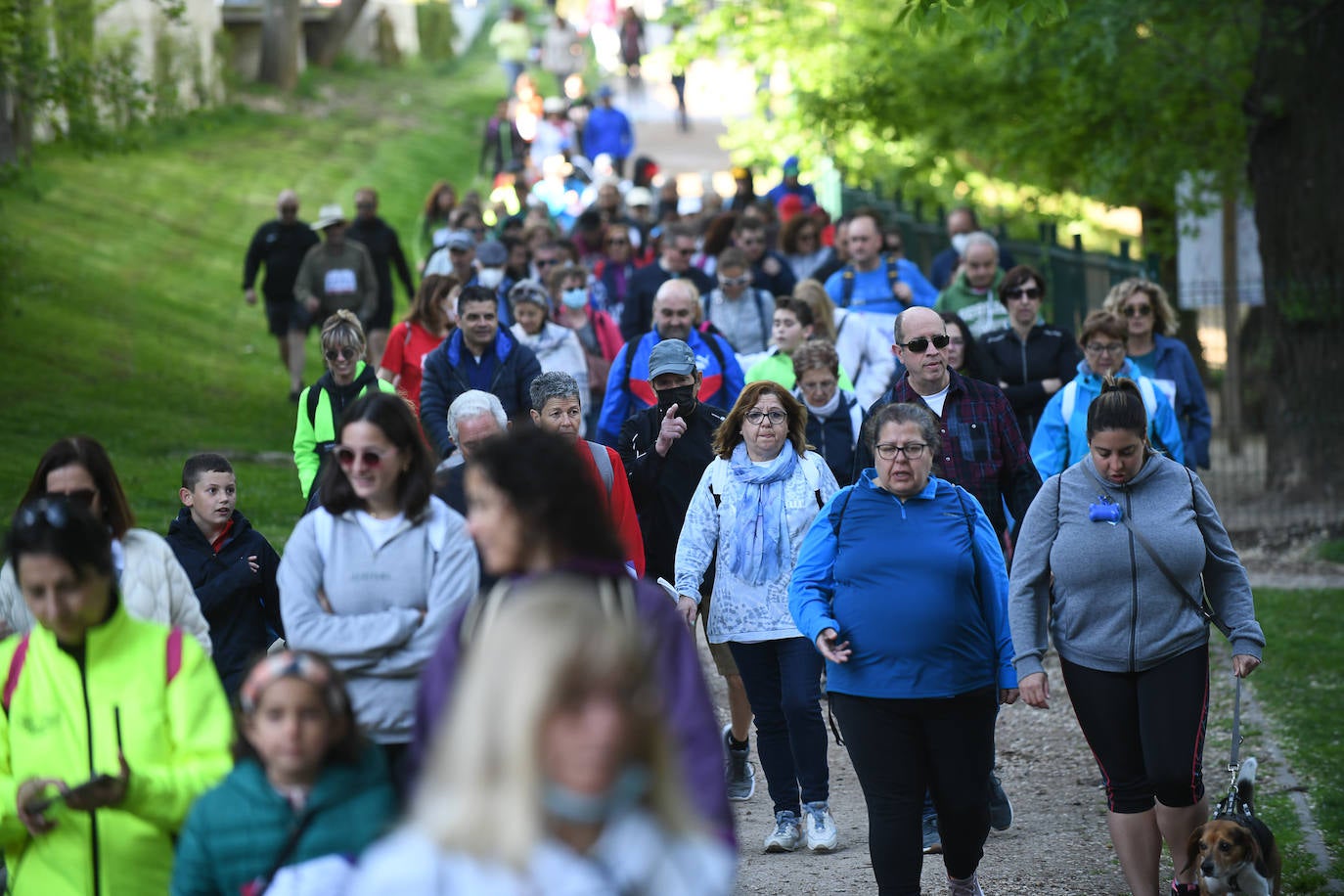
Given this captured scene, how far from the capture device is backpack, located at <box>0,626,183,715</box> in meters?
4.54

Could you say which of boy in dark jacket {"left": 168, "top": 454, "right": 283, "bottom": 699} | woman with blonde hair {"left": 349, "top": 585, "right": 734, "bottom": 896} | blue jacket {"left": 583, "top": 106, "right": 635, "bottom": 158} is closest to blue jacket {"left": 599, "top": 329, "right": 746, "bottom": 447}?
boy in dark jacket {"left": 168, "top": 454, "right": 283, "bottom": 699}

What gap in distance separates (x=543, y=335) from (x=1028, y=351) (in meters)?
3.35

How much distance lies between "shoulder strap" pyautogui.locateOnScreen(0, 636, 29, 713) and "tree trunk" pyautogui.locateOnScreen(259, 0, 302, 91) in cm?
3463

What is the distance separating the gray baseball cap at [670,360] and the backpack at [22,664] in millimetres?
4245

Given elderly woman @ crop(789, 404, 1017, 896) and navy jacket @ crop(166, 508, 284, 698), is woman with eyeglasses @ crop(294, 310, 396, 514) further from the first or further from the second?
elderly woman @ crop(789, 404, 1017, 896)

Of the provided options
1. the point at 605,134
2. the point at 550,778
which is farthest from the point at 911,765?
the point at 605,134

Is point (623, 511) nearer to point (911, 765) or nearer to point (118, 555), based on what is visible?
point (911, 765)

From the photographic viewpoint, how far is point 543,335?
1193 centimetres

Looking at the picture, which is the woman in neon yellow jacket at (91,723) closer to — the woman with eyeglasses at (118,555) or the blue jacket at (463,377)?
the woman with eyeglasses at (118,555)

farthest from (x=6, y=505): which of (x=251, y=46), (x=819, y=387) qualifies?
(x=251, y=46)

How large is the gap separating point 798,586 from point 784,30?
17529 mm

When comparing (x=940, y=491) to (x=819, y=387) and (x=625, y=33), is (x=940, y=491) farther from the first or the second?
(x=625, y=33)

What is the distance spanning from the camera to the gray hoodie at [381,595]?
4906 mm

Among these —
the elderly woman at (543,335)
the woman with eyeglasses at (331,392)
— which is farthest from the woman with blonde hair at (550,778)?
the elderly woman at (543,335)
